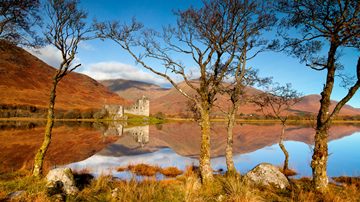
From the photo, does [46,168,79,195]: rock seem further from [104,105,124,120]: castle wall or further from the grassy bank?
[104,105,124,120]: castle wall

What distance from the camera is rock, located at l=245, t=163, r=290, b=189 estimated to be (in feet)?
37.9

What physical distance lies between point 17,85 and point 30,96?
1823 centimetres

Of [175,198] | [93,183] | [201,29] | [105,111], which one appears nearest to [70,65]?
[93,183]

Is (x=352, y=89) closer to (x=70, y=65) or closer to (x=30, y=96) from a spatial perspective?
(x=70, y=65)

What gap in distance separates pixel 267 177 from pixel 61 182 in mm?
8461

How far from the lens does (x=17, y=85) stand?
14912 centimetres

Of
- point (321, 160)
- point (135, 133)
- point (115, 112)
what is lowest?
point (135, 133)

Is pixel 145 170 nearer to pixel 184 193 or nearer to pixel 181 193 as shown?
pixel 181 193

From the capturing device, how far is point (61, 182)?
9531mm

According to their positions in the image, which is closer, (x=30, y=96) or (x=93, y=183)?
(x=93, y=183)

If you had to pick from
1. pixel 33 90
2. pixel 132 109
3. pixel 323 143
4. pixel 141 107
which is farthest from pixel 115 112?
pixel 323 143

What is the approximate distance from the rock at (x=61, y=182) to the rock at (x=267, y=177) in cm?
712

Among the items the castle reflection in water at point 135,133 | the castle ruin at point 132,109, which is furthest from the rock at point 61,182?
the castle ruin at point 132,109

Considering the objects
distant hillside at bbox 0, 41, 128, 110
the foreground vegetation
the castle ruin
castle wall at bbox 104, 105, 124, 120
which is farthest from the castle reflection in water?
distant hillside at bbox 0, 41, 128, 110
